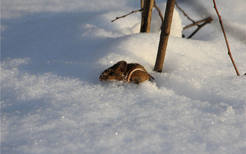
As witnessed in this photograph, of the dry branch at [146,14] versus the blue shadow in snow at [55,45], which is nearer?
the blue shadow in snow at [55,45]

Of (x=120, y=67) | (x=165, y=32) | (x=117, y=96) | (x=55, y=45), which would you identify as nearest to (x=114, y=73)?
(x=120, y=67)

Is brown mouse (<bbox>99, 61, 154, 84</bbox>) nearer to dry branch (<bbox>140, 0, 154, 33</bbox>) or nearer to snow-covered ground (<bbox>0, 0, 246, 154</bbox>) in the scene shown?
snow-covered ground (<bbox>0, 0, 246, 154</bbox>)

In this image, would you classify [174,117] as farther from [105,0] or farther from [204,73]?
[105,0]

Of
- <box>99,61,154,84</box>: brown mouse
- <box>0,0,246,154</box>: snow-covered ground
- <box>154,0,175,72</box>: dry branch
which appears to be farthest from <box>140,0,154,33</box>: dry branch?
<box>99,61,154,84</box>: brown mouse

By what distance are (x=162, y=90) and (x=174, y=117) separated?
0.82 feet

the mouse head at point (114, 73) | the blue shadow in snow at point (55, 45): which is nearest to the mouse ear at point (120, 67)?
the mouse head at point (114, 73)

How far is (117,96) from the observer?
128cm

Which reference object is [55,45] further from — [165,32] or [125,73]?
[165,32]

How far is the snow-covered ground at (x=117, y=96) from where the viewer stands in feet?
3.20

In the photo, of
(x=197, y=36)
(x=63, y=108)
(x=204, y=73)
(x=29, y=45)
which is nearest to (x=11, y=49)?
(x=29, y=45)

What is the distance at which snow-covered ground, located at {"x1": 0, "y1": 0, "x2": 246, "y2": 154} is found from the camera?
98cm

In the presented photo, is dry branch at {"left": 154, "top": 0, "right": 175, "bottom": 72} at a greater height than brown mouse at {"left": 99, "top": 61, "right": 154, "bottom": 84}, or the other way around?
dry branch at {"left": 154, "top": 0, "right": 175, "bottom": 72}

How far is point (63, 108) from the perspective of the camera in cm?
120

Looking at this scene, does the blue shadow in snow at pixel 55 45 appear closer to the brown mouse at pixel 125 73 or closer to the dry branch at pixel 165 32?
the brown mouse at pixel 125 73
